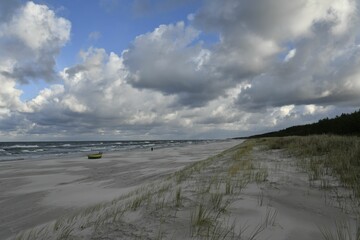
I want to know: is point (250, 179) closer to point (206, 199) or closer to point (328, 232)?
point (206, 199)

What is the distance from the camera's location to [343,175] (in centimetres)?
793

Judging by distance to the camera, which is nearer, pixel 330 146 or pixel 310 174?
pixel 310 174

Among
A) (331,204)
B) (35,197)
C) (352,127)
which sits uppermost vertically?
(352,127)

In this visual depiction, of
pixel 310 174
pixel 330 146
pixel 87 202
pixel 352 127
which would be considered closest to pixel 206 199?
pixel 310 174

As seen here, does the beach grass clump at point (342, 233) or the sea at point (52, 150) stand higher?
the beach grass clump at point (342, 233)

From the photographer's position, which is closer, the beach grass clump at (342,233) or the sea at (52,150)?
the beach grass clump at (342,233)

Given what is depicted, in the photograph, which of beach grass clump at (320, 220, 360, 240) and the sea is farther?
the sea

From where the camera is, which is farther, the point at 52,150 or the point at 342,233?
the point at 52,150

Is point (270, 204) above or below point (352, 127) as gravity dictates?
below

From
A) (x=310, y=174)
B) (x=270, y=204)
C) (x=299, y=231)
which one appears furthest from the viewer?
(x=310, y=174)

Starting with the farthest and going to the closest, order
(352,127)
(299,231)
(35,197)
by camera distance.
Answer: (352,127) → (35,197) → (299,231)

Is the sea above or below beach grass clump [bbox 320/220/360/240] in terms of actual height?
below

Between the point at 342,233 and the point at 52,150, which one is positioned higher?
the point at 342,233

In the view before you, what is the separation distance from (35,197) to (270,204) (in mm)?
8922
